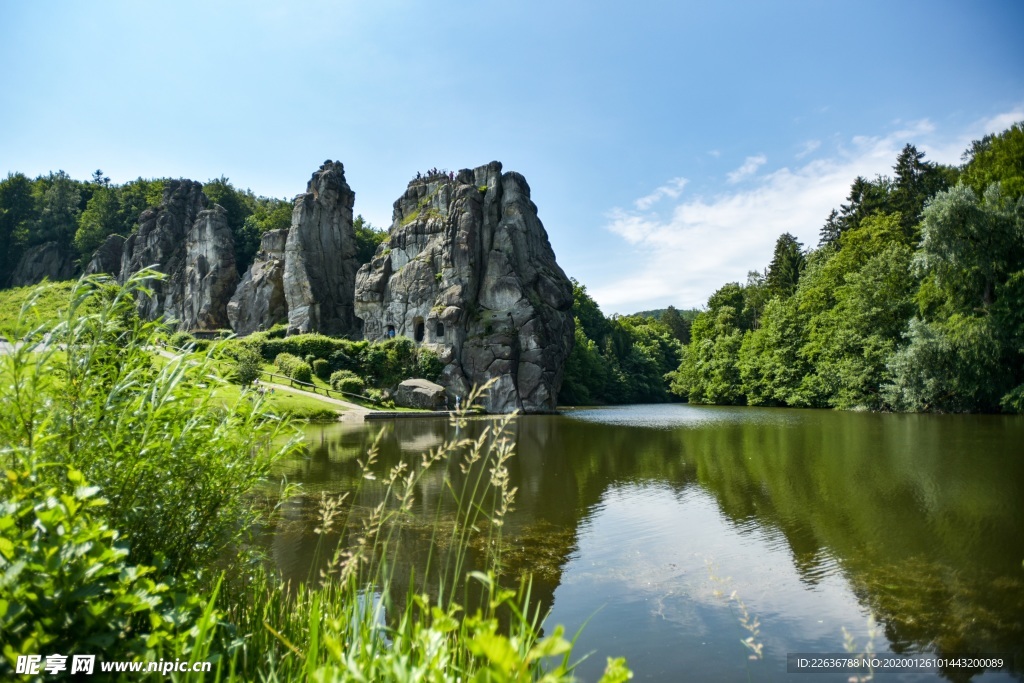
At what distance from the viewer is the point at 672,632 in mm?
5559

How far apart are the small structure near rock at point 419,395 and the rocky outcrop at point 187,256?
3159 centimetres

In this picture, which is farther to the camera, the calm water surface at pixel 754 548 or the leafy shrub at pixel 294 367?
the leafy shrub at pixel 294 367

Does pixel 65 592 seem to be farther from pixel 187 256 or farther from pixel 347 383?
pixel 187 256

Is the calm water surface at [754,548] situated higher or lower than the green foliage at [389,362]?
lower

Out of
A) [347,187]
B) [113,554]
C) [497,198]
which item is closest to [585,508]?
[113,554]

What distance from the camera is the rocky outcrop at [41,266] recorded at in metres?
76.5

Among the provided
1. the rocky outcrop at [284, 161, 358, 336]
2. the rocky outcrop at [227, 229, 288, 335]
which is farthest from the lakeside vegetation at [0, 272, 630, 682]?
the rocky outcrop at [227, 229, 288, 335]

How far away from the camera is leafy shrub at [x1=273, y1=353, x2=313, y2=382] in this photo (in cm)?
4206

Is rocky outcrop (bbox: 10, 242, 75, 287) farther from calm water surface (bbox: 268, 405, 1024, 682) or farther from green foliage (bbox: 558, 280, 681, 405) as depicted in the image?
calm water surface (bbox: 268, 405, 1024, 682)

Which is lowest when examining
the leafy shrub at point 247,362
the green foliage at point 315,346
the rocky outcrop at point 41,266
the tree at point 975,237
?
the leafy shrub at point 247,362

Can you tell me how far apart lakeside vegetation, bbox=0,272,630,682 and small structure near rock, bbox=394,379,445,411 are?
125 feet

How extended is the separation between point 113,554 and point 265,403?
220cm

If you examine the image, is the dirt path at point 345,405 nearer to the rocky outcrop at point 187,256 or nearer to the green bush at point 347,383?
the green bush at point 347,383

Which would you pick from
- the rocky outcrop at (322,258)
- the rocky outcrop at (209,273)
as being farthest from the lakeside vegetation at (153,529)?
the rocky outcrop at (209,273)
